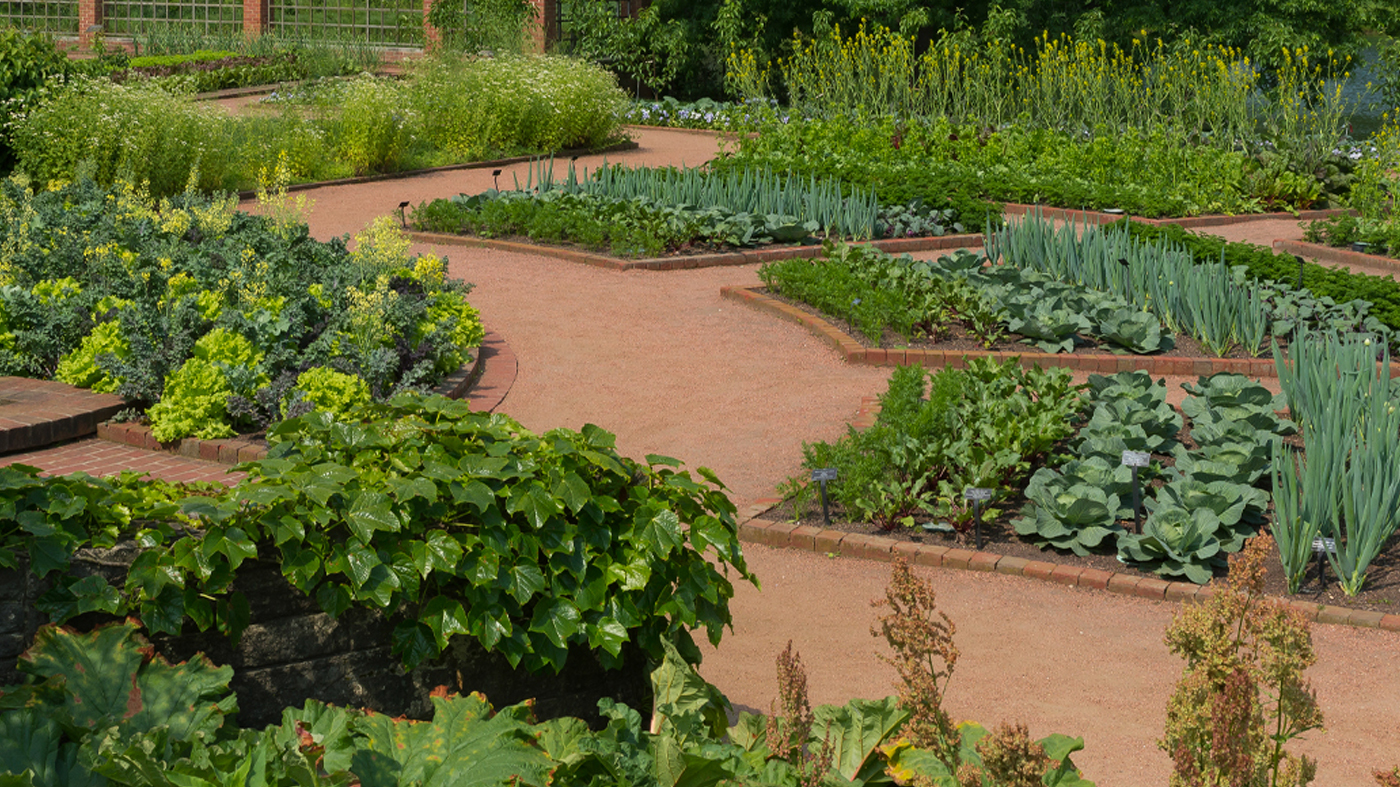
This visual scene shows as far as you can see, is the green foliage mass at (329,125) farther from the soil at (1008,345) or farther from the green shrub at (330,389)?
the soil at (1008,345)

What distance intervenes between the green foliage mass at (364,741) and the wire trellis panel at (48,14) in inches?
1328

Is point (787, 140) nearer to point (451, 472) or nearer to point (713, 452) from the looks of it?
point (713, 452)

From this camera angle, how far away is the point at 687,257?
11.7 metres

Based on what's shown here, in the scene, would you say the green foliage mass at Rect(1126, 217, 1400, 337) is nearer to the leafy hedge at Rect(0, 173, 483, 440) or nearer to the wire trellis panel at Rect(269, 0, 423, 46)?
the leafy hedge at Rect(0, 173, 483, 440)

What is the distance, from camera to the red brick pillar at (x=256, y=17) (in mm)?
30766

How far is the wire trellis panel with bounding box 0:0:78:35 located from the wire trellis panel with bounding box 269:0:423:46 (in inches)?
207

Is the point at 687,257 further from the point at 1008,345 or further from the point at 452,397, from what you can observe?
the point at 452,397

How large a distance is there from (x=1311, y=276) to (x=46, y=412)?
7871 millimetres

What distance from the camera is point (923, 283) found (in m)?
9.30

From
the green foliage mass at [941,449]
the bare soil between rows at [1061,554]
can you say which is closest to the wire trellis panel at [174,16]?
the green foliage mass at [941,449]

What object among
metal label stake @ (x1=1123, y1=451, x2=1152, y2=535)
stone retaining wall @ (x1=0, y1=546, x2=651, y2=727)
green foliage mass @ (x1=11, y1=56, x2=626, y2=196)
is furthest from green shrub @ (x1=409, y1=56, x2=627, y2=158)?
stone retaining wall @ (x1=0, y1=546, x2=651, y2=727)

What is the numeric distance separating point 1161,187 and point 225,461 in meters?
11.6

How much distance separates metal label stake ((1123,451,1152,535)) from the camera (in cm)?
538

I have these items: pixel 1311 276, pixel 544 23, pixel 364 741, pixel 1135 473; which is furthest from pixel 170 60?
pixel 364 741
